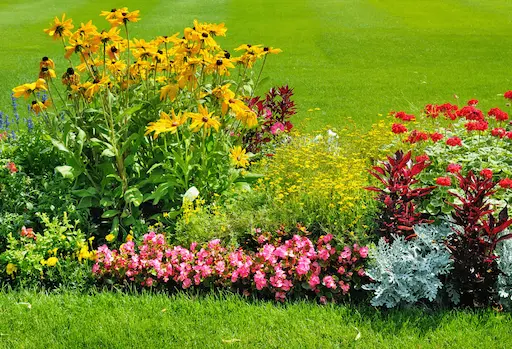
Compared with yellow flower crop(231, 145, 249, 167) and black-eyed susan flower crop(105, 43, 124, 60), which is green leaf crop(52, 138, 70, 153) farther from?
yellow flower crop(231, 145, 249, 167)

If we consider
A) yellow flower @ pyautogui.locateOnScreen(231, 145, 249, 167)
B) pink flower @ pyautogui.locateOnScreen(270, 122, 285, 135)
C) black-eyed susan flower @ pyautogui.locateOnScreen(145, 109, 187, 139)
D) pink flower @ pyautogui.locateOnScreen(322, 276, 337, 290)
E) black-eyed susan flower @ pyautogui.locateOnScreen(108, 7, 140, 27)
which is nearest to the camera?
pink flower @ pyautogui.locateOnScreen(322, 276, 337, 290)

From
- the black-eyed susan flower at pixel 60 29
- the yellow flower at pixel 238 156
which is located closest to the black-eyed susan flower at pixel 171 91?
the yellow flower at pixel 238 156

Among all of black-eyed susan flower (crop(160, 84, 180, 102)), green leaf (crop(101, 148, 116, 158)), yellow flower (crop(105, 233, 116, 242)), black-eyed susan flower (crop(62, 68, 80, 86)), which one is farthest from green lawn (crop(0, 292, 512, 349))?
black-eyed susan flower (crop(62, 68, 80, 86))

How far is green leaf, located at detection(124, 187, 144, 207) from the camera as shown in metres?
4.72

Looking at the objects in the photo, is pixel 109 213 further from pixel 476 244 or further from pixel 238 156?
pixel 476 244

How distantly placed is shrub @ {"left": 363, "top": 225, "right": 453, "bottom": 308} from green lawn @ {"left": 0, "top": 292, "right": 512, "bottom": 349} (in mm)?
109

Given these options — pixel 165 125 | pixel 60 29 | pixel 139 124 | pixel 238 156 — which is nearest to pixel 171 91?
pixel 165 125

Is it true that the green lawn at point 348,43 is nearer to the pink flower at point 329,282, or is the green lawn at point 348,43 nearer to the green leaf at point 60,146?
the pink flower at point 329,282

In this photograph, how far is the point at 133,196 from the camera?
474cm

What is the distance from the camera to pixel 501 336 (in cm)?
379

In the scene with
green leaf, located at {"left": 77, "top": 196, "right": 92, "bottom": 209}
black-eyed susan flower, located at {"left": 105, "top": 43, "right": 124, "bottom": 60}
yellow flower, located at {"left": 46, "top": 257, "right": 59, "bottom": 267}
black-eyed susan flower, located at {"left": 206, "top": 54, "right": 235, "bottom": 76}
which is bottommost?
yellow flower, located at {"left": 46, "top": 257, "right": 59, "bottom": 267}

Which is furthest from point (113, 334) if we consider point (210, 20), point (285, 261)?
point (210, 20)

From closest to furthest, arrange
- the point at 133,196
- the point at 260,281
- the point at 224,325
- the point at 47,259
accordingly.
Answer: the point at 224,325 → the point at 260,281 → the point at 47,259 → the point at 133,196

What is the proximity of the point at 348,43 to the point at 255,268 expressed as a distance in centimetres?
1333
